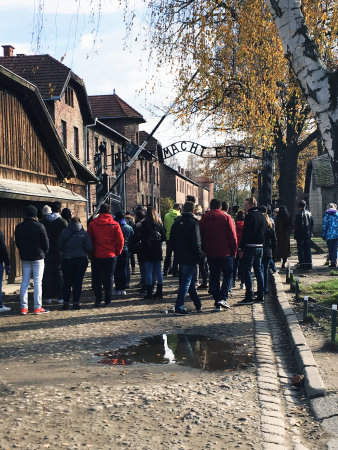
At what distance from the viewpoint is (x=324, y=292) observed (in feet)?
42.1

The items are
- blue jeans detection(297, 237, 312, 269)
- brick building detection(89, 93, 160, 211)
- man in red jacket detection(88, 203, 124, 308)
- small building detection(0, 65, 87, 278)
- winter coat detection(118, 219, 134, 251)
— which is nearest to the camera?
man in red jacket detection(88, 203, 124, 308)

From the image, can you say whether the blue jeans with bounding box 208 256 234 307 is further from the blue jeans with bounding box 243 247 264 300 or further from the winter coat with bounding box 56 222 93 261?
the winter coat with bounding box 56 222 93 261

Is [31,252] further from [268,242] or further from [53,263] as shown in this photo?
[268,242]

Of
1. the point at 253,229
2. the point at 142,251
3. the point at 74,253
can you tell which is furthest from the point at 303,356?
the point at 142,251

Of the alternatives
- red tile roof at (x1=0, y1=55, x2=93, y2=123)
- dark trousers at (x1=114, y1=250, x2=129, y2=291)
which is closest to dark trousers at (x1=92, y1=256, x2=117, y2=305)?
dark trousers at (x1=114, y1=250, x2=129, y2=291)

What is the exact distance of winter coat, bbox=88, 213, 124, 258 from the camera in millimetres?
12258

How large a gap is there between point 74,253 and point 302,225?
26.6 feet

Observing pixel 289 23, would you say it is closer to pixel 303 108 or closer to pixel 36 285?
pixel 36 285

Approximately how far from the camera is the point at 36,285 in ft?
37.3

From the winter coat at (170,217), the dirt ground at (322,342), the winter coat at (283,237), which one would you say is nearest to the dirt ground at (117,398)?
the dirt ground at (322,342)

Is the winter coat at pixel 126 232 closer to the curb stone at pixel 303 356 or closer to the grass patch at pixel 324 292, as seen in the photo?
the grass patch at pixel 324 292

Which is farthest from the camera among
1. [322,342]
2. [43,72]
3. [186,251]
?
[43,72]

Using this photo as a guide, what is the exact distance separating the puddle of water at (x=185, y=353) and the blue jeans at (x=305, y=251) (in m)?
Result: 9.31

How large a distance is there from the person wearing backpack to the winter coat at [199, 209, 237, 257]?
1.83 m
